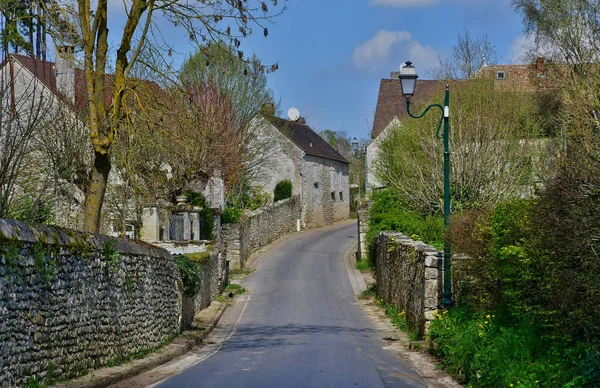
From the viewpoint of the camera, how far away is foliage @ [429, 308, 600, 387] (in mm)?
7996

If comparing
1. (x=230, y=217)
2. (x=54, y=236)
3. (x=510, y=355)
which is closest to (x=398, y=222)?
(x=230, y=217)

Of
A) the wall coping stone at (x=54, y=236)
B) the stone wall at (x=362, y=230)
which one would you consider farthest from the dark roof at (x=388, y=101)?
the wall coping stone at (x=54, y=236)

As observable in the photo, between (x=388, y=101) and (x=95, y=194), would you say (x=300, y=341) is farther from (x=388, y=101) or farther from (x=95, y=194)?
(x=388, y=101)

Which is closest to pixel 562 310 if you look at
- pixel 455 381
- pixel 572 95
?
pixel 455 381

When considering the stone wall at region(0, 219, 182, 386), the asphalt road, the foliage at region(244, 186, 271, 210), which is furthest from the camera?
the foliage at region(244, 186, 271, 210)

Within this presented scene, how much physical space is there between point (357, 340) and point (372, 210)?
14474 mm

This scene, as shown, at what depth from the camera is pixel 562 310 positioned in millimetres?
8359

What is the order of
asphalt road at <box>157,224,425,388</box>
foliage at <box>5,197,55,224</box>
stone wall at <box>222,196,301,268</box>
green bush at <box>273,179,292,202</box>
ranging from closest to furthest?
1. asphalt road at <box>157,224,425,388</box>
2. foliage at <box>5,197,55,224</box>
3. stone wall at <box>222,196,301,268</box>
4. green bush at <box>273,179,292,202</box>

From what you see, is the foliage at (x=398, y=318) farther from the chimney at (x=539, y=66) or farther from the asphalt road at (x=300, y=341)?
the chimney at (x=539, y=66)

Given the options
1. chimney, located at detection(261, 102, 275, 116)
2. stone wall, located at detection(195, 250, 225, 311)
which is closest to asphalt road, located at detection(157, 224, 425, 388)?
stone wall, located at detection(195, 250, 225, 311)

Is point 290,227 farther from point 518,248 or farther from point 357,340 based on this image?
point 518,248

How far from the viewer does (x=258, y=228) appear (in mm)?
40438

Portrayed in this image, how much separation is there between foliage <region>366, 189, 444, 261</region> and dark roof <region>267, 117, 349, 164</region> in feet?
63.9

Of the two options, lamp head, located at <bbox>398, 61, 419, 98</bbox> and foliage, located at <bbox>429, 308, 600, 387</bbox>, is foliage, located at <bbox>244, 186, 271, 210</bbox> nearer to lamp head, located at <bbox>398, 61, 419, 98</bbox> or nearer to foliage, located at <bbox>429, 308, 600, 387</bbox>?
lamp head, located at <bbox>398, 61, 419, 98</bbox>
